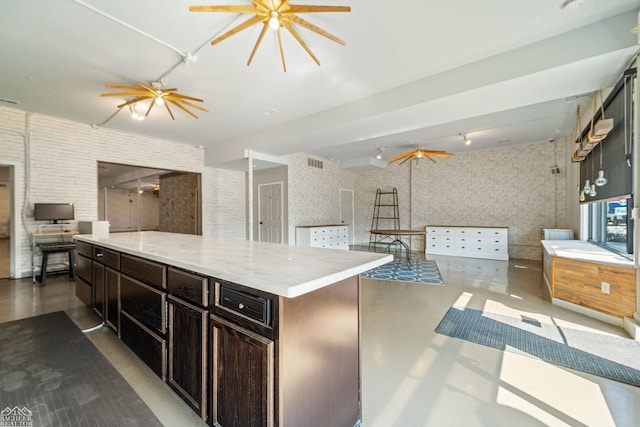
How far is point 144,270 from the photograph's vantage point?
1926mm

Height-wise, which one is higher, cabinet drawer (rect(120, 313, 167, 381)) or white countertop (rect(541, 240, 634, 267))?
white countertop (rect(541, 240, 634, 267))

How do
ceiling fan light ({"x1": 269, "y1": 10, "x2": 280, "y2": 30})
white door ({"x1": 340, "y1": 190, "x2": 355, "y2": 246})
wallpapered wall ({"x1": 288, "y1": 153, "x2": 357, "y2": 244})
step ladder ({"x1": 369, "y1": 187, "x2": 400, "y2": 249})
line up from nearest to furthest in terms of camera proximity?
ceiling fan light ({"x1": 269, "y1": 10, "x2": 280, "y2": 30})
wallpapered wall ({"x1": 288, "y1": 153, "x2": 357, "y2": 244})
step ladder ({"x1": 369, "y1": 187, "x2": 400, "y2": 249})
white door ({"x1": 340, "y1": 190, "x2": 355, "y2": 246})

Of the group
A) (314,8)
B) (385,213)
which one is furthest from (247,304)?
(385,213)

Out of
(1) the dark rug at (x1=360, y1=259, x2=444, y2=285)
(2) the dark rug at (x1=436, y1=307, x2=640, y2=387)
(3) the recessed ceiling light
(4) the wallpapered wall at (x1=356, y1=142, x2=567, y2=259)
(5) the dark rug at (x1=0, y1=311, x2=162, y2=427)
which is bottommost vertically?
(1) the dark rug at (x1=360, y1=259, x2=444, y2=285)

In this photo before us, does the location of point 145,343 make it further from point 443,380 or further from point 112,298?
point 443,380

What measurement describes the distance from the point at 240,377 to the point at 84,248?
123 inches

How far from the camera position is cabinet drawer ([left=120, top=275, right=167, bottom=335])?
174 cm

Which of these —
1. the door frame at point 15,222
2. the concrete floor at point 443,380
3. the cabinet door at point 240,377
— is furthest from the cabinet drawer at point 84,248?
the door frame at point 15,222

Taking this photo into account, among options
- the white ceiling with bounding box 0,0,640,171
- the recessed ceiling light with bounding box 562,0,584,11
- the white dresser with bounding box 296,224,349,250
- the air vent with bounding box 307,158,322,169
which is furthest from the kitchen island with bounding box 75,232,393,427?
the air vent with bounding box 307,158,322,169

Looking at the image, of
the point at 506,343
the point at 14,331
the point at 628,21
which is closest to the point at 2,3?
the point at 14,331

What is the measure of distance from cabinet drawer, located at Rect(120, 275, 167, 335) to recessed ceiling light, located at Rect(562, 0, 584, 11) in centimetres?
406

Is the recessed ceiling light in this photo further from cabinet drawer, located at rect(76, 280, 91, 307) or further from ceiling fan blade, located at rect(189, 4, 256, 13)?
cabinet drawer, located at rect(76, 280, 91, 307)

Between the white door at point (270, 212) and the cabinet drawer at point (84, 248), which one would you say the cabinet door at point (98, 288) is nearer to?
the cabinet drawer at point (84, 248)

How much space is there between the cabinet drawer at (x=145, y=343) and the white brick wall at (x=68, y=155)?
15.5ft
